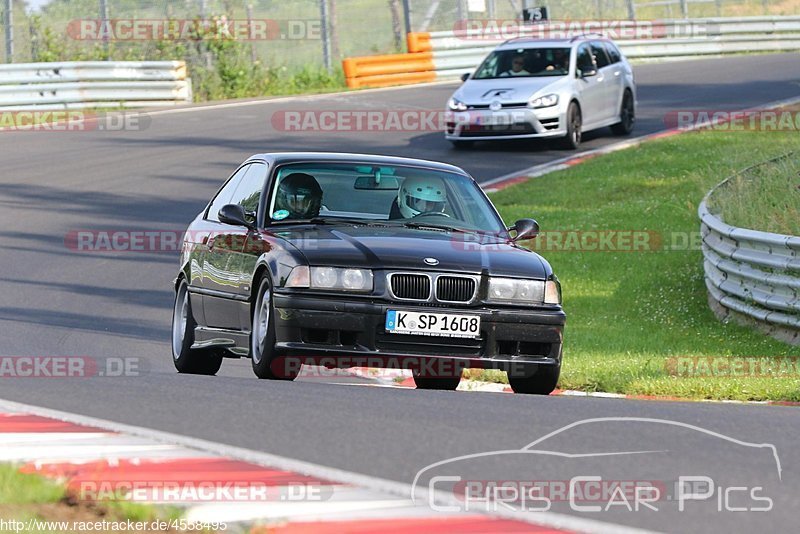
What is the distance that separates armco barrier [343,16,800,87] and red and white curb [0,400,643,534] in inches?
1147

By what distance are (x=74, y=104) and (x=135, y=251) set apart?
43.8 ft

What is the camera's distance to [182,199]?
66.5ft

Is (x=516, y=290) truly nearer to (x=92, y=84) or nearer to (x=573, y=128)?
(x=573, y=128)

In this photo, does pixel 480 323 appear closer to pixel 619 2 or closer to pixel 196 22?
pixel 196 22

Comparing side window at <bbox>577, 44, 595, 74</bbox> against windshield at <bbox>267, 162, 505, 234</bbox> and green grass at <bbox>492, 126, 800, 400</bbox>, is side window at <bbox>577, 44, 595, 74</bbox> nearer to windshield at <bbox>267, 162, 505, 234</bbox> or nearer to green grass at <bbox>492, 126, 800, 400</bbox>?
green grass at <bbox>492, 126, 800, 400</bbox>

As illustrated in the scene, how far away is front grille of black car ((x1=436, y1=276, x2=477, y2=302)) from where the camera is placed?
28.5 ft

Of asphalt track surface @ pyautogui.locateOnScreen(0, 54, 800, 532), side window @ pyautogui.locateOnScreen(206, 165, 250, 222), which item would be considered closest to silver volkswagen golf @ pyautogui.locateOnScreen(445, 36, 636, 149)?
asphalt track surface @ pyautogui.locateOnScreen(0, 54, 800, 532)

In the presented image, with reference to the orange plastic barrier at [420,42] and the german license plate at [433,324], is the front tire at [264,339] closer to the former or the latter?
the german license plate at [433,324]

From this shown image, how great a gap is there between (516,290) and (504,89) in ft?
49.5

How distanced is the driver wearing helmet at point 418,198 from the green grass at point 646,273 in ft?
5.26

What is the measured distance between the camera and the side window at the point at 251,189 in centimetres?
991

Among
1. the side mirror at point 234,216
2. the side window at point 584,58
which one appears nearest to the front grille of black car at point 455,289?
the side mirror at point 234,216

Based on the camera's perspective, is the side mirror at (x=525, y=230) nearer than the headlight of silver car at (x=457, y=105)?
Yes

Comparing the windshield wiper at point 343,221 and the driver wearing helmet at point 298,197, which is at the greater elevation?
the driver wearing helmet at point 298,197
